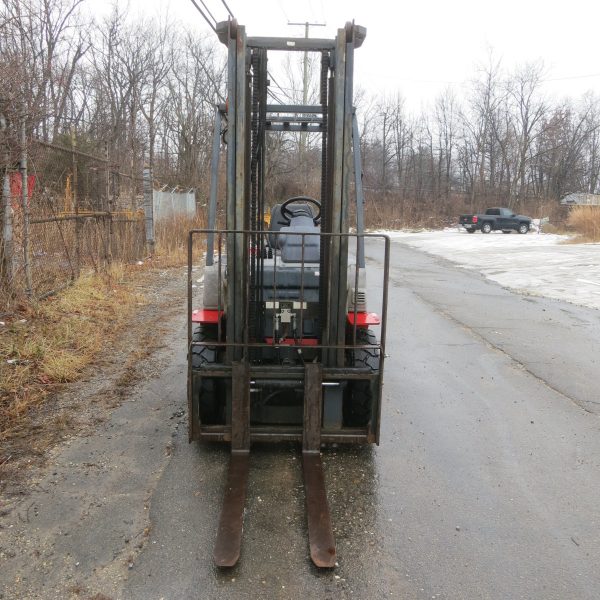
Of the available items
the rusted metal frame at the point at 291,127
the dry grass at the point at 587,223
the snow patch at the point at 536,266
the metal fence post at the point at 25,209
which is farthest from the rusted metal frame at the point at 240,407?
the dry grass at the point at 587,223

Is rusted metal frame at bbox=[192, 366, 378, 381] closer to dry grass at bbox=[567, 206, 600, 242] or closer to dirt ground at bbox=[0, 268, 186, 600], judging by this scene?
dirt ground at bbox=[0, 268, 186, 600]

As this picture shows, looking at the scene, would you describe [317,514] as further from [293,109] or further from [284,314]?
[293,109]

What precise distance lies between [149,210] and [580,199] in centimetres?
4811

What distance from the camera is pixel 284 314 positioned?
14.0 feet

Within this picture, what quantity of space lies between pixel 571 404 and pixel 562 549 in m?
2.87

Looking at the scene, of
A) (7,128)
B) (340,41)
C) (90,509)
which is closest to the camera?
(90,509)

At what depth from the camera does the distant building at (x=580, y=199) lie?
49.1 metres

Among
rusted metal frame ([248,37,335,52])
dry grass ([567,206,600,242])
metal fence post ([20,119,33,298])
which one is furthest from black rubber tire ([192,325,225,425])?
dry grass ([567,206,600,242])

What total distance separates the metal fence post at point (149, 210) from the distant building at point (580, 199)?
40.6 meters

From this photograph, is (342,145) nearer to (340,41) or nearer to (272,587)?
(340,41)

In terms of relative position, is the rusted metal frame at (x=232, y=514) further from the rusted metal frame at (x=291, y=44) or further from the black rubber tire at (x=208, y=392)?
the rusted metal frame at (x=291, y=44)

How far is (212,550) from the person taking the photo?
3.04m

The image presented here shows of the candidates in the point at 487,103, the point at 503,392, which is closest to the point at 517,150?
the point at 487,103

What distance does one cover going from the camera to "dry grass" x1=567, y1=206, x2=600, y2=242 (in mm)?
29208
